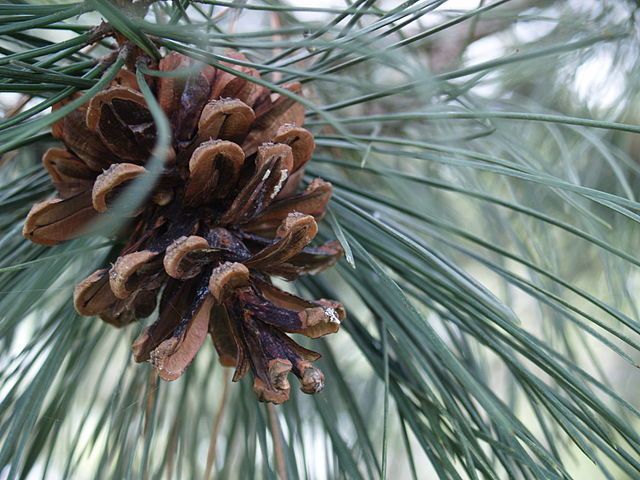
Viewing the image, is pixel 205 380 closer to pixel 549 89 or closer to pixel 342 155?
pixel 342 155

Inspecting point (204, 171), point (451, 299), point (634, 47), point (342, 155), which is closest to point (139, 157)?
point (204, 171)

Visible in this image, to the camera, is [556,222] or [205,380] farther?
[205,380]

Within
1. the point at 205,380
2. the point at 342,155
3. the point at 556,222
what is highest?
the point at 556,222
